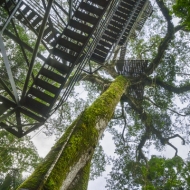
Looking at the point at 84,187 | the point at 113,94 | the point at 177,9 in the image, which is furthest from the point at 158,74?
the point at 84,187

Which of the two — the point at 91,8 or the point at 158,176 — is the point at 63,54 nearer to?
the point at 91,8

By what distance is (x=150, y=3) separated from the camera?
1375cm

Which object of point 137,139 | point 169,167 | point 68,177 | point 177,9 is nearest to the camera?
point 68,177

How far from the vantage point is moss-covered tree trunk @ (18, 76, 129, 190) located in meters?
2.88

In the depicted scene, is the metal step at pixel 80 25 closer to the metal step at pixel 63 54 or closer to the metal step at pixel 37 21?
the metal step at pixel 63 54

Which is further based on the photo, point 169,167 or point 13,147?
point 13,147

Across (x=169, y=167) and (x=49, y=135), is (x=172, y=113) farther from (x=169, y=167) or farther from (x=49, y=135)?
(x=49, y=135)

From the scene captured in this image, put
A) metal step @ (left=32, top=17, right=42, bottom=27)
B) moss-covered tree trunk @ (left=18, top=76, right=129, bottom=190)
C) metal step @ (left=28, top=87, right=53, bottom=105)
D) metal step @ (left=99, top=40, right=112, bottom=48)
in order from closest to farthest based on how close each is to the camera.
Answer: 1. moss-covered tree trunk @ (left=18, top=76, right=129, bottom=190)
2. metal step @ (left=28, top=87, right=53, bottom=105)
3. metal step @ (left=32, top=17, right=42, bottom=27)
4. metal step @ (left=99, top=40, right=112, bottom=48)

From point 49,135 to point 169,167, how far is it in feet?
24.7

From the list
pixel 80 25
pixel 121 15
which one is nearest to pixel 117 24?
pixel 121 15

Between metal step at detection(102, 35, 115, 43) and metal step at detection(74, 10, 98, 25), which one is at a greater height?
metal step at detection(102, 35, 115, 43)

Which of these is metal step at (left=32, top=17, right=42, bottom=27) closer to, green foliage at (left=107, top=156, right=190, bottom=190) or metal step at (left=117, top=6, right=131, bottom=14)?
metal step at (left=117, top=6, right=131, bottom=14)

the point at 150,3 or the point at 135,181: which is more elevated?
the point at 150,3

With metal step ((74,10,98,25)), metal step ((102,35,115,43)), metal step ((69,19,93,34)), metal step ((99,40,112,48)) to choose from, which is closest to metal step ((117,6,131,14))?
metal step ((102,35,115,43))
